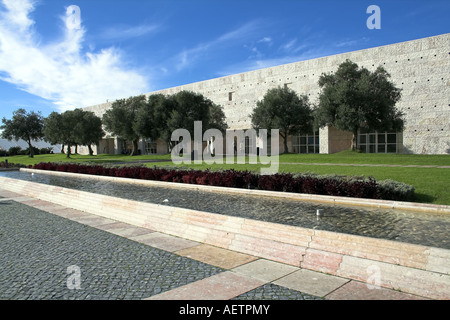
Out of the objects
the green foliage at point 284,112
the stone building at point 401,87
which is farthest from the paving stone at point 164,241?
the stone building at point 401,87

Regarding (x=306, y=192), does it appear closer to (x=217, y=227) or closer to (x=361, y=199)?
(x=361, y=199)

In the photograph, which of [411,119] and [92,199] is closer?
[92,199]

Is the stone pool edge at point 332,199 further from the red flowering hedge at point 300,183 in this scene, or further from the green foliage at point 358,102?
the green foliage at point 358,102

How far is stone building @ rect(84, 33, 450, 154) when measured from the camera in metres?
31.2

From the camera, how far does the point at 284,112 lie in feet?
116

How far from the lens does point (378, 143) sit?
36156mm

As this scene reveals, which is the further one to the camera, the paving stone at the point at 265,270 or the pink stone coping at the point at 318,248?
the paving stone at the point at 265,270

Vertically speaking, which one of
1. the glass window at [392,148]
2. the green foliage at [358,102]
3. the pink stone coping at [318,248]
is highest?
the green foliage at [358,102]

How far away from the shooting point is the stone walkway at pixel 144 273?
437 centimetres

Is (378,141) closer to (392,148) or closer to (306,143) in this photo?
(392,148)

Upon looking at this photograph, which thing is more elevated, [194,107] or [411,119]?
[194,107]

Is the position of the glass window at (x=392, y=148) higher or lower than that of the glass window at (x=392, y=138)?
lower

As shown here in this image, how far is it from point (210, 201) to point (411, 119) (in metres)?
29.6

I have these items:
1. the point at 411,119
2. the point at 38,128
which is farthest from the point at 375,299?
the point at 38,128
